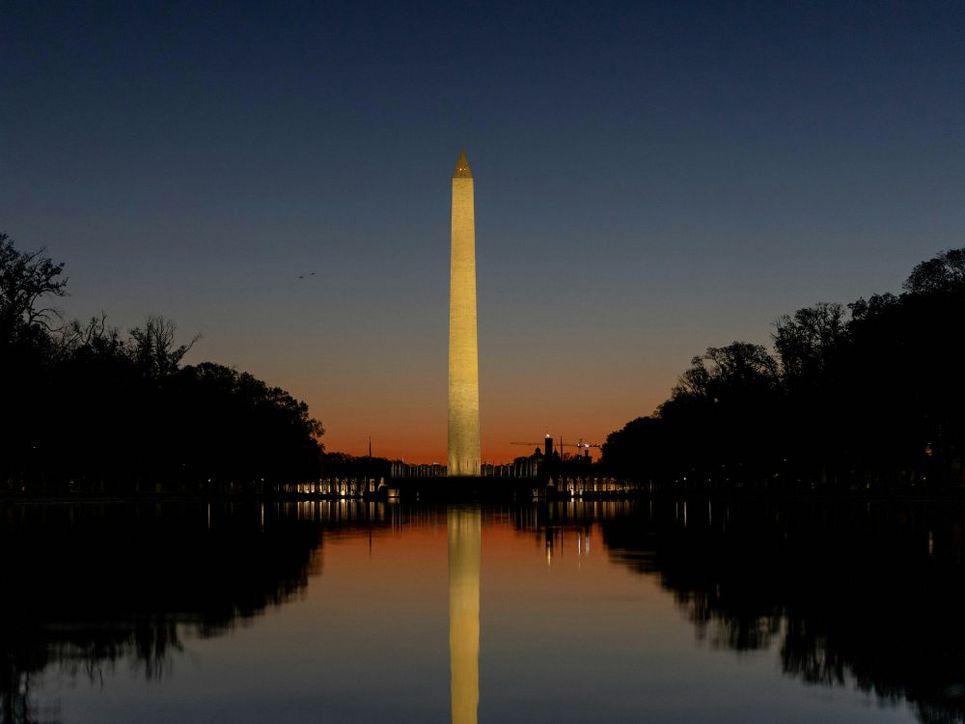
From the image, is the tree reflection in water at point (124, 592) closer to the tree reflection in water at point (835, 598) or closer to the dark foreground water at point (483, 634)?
the dark foreground water at point (483, 634)

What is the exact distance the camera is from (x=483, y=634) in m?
13.8

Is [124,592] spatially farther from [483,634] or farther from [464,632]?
[483,634]

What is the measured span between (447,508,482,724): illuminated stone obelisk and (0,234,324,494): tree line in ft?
122

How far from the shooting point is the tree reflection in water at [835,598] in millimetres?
11141

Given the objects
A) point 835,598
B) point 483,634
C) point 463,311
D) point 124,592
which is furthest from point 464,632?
point 463,311

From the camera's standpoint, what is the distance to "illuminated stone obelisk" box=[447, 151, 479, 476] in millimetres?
81312

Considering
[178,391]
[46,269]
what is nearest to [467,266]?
[178,391]

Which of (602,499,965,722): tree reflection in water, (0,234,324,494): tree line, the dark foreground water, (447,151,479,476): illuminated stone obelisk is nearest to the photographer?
the dark foreground water

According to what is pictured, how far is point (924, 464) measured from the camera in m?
73.9

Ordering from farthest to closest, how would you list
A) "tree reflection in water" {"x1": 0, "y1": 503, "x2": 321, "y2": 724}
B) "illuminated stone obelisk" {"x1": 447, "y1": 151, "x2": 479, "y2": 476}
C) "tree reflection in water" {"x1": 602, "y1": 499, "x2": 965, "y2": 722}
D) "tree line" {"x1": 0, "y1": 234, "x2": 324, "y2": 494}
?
1. "illuminated stone obelisk" {"x1": 447, "y1": 151, "x2": 479, "y2": 476}
2. "tree line" {"x1": 0, "y1": 234, "x2": 324, "y2": 494}
3. "tree reflection in water" {"x1": 0, "y1": 503, "x2": 321, "y2": 724}
4. "tree reflection in water" {"x1": 602, "y1": 499, "x2": 965, "y2": 722}

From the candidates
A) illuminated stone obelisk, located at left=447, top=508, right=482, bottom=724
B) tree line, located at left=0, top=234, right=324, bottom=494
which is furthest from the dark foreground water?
tree line, located at left=0, top=234, right=324, bottom=494

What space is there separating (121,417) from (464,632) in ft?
214

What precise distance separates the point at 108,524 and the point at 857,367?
1687 inches

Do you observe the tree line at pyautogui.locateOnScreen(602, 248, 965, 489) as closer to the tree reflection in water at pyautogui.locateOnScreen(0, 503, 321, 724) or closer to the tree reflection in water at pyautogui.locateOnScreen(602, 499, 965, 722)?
the tree reflection in water at pyautogui.locateOnScreen(602, 499, 965, 722)
